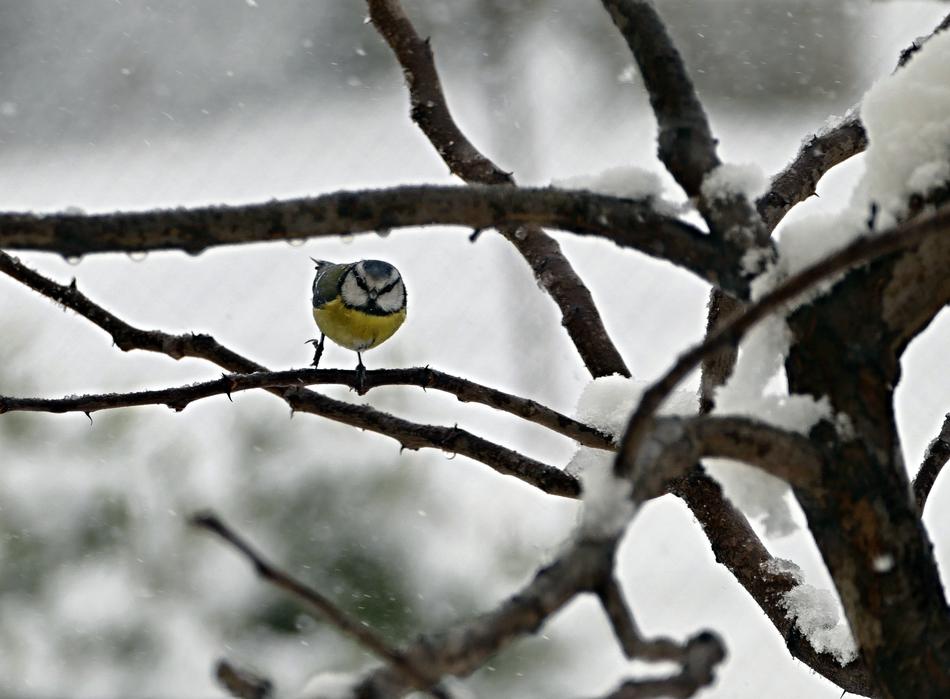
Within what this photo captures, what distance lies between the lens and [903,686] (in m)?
0.42

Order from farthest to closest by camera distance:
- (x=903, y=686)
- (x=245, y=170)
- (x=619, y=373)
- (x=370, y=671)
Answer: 1. (x=245, y=170)
2. (x=619, y=373)
3. (x=903, y=686)
4. (x=370, y=671)

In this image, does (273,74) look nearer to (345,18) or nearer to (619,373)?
(345,18)

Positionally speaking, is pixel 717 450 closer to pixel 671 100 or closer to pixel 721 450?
pixel 721 450

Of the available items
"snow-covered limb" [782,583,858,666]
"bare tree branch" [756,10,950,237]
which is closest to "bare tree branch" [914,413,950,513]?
Answer: "snow-covered limb" [782,583,858,666]

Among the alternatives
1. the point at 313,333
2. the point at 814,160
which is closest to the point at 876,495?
the point at 814,160

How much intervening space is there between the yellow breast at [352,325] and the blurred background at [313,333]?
738mm

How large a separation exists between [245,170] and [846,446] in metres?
2.72

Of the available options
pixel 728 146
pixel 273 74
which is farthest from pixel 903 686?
pixel 273 74

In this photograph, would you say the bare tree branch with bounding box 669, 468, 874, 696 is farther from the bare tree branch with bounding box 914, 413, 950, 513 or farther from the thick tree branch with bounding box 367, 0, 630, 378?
the thick tree branch with bounding box 367, 0, 630, 378

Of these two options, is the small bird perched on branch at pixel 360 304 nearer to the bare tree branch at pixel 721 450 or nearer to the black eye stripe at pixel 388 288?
the black eye stripe at pixel 388 288

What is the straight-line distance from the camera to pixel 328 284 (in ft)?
5.53

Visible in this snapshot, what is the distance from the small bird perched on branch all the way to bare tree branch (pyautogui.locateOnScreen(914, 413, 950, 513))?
93 cm

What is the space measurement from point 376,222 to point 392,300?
48.3 inches

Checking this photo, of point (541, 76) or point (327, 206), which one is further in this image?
point (541, 76)
